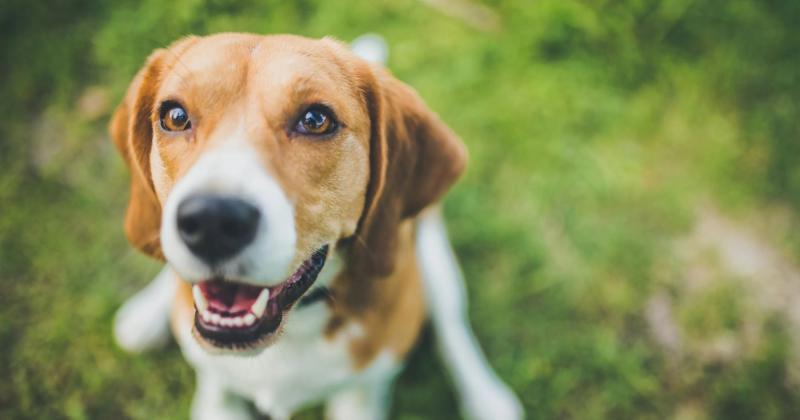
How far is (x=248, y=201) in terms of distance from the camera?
A: 5.50 feet

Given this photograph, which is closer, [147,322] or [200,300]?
[200,300]

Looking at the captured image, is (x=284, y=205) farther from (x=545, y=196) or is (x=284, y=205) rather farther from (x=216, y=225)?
(x=545, y=196)

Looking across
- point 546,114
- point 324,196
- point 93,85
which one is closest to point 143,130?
point 324,196

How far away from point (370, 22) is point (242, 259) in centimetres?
352

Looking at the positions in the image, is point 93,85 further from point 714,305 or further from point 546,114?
point 714,305

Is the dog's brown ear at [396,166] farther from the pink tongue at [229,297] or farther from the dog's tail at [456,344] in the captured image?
the dog's tail at [456,344]

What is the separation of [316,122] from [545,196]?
261 centimetres

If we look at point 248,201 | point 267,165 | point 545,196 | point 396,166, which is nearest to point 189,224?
point 248,201

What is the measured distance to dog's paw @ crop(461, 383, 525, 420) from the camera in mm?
3342

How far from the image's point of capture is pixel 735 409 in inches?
142

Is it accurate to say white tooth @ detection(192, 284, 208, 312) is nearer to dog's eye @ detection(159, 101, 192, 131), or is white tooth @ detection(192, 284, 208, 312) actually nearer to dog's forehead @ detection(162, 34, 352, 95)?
dog's eye @ detection(159, 101, 192, 131)

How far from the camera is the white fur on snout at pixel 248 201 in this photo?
169cm

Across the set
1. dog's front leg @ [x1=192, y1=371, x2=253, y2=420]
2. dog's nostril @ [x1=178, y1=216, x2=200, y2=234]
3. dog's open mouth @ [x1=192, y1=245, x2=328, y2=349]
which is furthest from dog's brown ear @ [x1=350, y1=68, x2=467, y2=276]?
dog's front leg @ [x1=192, y1=371, x2=253, y2=420]

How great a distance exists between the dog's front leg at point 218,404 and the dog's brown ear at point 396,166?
1.07m
